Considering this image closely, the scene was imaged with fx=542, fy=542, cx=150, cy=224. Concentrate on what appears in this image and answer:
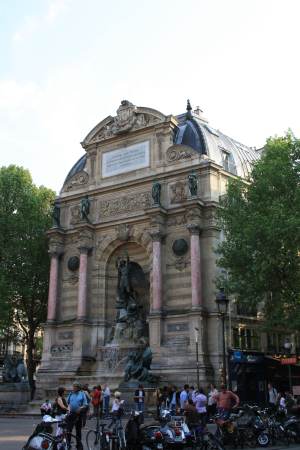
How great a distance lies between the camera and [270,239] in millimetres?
25031

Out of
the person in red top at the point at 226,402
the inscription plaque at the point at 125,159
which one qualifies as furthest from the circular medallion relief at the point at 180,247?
the person in red top at the point at 226,402

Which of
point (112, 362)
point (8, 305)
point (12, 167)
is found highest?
point (12, 167)

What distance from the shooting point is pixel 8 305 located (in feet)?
125

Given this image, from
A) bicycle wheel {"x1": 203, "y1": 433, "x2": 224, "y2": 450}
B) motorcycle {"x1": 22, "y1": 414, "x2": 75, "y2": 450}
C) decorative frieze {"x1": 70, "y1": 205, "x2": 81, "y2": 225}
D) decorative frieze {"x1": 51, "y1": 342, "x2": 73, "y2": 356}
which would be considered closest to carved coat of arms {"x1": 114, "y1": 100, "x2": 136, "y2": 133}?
decorative frieze {"x1": 70, "y1": 205, "x2": 81, "y2": 225}

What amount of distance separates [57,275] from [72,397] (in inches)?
946

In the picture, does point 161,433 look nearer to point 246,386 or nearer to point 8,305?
point 246,386

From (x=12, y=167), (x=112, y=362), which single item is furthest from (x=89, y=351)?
(x=12, y=167)

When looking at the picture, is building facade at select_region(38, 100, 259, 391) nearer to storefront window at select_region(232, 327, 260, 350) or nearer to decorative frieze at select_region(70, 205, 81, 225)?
decorative frieze at select_region(70, 205, 81, 225)

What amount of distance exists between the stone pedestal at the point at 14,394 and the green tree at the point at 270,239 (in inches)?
621

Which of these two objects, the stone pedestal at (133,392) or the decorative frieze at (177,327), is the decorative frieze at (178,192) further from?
the stone pedestal at (133,392)

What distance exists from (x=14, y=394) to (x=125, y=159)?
1700 centimetres

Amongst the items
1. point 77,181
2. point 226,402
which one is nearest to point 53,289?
point 77,181

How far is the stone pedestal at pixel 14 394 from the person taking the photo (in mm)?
33562

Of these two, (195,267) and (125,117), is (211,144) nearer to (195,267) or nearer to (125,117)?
(125,117)
